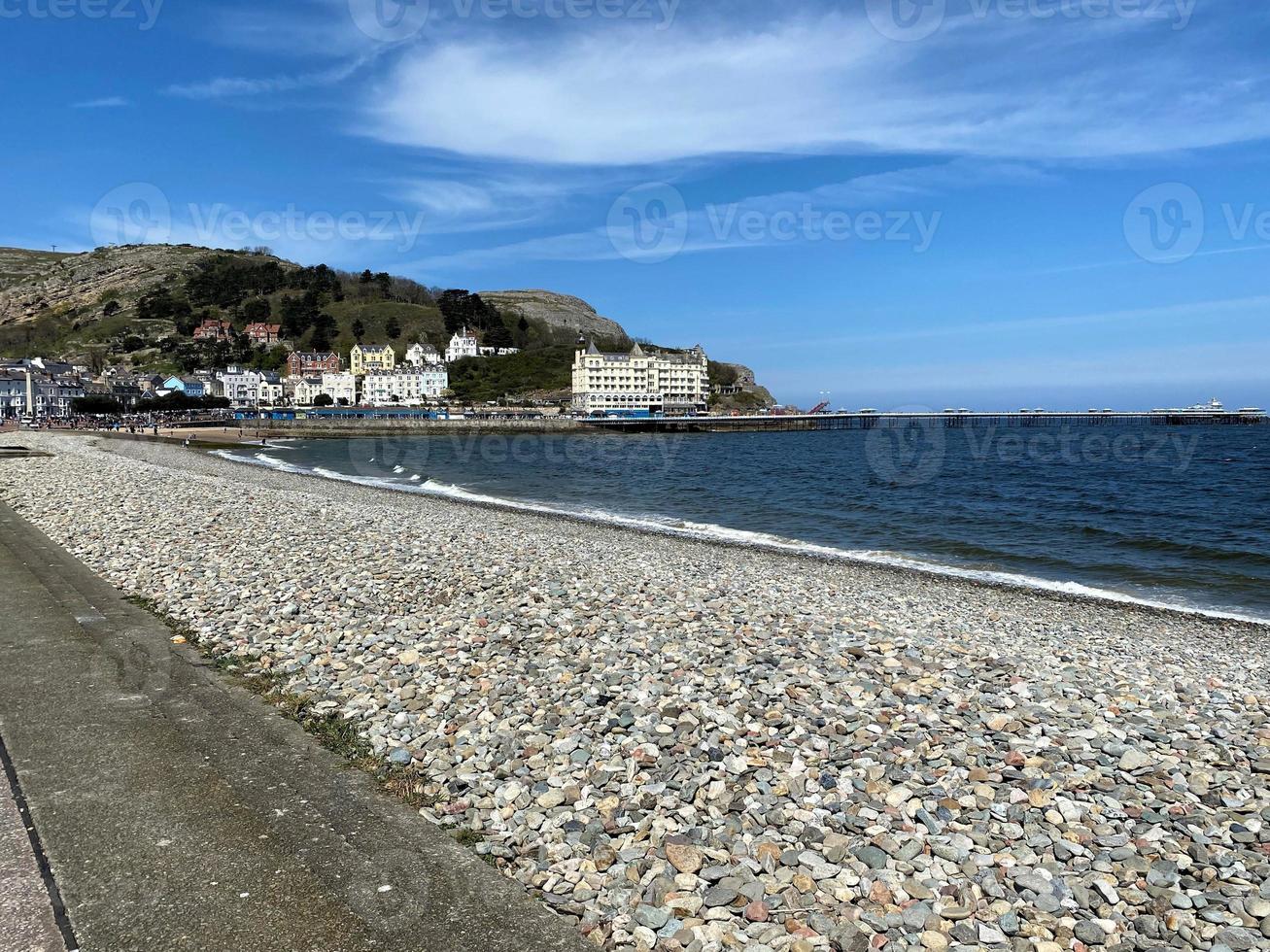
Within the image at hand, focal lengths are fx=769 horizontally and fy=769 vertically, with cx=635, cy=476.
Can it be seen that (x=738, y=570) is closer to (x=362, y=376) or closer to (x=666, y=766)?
(x=666, y=766)

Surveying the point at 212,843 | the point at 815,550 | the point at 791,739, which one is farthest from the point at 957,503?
the point at 212,843

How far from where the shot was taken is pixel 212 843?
517cm

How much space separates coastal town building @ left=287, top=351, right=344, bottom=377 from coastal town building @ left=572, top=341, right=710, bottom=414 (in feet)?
184

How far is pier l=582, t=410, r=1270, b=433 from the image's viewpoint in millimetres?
127938

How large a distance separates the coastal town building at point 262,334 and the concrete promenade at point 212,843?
680 feet

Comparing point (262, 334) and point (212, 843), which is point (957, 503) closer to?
point (212, 843)

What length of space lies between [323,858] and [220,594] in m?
8.13

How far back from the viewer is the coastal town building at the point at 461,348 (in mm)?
190250

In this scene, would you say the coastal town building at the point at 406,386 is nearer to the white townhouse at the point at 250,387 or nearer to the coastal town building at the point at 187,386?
the white townhouse at the point at 250,387

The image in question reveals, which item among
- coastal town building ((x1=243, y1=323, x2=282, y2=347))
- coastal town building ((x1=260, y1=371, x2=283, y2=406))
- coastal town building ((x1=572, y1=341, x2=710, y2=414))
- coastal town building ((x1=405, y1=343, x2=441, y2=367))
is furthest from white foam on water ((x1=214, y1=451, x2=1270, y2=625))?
coastal town building ((x1=243, y1=323, x2=282, y2=347))

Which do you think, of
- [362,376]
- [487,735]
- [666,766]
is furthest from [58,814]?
[362,376]

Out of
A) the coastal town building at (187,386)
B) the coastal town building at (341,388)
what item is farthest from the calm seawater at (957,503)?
the coastal town building at (341,388)

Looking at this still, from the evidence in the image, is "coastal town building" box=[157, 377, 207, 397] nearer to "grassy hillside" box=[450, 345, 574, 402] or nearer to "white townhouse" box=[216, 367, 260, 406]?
"white townhouse" box=[216, 367, 260, 406]

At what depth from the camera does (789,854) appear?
5176 mm
